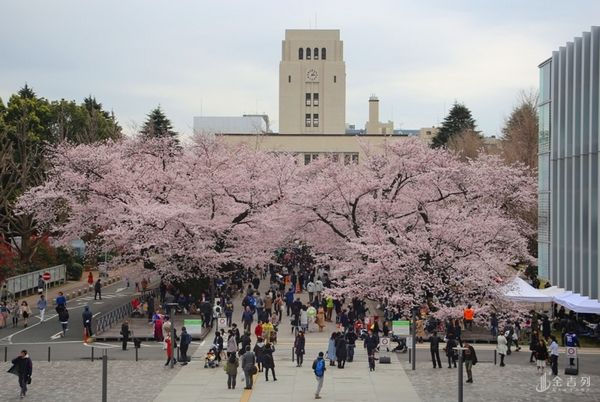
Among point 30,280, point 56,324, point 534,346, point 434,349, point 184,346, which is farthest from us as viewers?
point 30,280

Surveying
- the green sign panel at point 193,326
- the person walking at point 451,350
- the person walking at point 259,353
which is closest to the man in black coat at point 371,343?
the person walking at point 451,350

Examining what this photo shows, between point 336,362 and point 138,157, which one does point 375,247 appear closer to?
point 336,362

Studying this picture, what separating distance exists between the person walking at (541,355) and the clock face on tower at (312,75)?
11012 centimetres

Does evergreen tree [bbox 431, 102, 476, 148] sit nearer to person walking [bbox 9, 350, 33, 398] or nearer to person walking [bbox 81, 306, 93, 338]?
person walking [bbox 81, 306, 93, 338]

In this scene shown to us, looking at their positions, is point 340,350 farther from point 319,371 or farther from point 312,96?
point 312,96

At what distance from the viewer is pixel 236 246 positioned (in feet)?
149


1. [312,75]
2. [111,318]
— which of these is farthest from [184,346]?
[312,75]

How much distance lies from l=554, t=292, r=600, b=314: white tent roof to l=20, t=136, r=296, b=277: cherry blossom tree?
16.4m

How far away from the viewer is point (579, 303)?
3184 cm

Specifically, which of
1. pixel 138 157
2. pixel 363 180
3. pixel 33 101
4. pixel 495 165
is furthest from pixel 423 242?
pixel 33 101

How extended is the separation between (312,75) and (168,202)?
93058mm

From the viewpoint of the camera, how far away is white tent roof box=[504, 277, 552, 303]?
35.5 meters

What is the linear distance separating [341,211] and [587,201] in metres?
21.5

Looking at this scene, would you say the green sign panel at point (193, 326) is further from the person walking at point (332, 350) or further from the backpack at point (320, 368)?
the backpack at point (320, 368)
